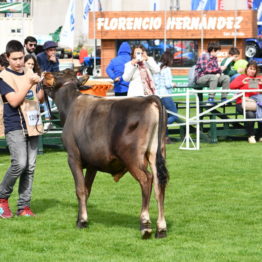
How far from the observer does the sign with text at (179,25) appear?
37.1 m

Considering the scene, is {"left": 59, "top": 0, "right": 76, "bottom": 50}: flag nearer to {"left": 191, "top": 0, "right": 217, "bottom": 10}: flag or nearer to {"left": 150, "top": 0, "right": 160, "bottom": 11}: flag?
{"left": 191, "top": 0, "right": 217, "bottom": 10}: flag

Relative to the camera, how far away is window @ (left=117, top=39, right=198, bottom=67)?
36906 millimetres

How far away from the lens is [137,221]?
8516 mm

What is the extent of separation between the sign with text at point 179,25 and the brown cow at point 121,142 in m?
29.2

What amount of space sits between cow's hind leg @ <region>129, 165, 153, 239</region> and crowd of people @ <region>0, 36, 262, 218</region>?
59.9 inches

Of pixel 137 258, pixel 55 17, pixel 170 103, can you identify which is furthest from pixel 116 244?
pixel 55 17

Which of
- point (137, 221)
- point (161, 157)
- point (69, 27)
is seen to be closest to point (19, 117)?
point (137, 221)

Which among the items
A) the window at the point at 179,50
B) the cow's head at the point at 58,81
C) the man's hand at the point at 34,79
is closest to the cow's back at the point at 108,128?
the cow's head at the point at 58,81

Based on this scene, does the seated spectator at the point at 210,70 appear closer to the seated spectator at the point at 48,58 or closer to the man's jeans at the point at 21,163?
the seated spectator at the point at 48,58

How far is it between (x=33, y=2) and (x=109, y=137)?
185 feet

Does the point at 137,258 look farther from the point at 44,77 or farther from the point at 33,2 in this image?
the point at 33,2

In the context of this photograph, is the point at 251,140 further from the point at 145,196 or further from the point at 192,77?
the point at 145,196

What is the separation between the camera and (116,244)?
7336 millimetres

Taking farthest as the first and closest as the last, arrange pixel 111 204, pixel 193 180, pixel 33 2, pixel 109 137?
pixel 33 2 → pixel 193 180 → pixel 111 204 → pixel 109 137
